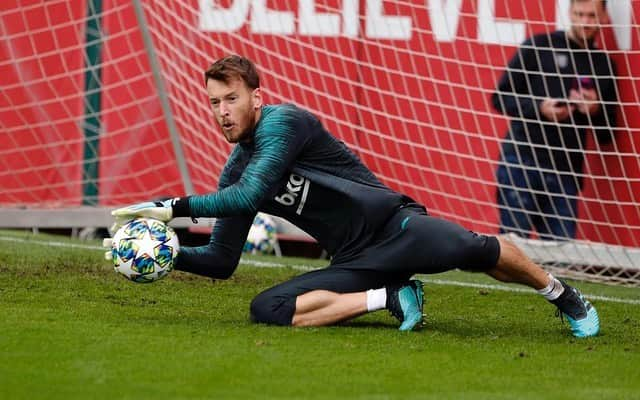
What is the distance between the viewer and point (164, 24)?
9.73 meters

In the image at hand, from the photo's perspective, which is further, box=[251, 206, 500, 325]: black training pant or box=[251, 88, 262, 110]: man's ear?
box=[251, 88, 262, 110]: man's ear

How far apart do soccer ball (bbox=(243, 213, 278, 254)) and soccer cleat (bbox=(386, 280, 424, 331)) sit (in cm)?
409

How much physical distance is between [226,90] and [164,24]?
14.7 feet

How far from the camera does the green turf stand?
4129 mm

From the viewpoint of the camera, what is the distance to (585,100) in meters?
8.33

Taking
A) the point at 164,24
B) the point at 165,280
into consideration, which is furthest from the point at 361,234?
the point at 164,24

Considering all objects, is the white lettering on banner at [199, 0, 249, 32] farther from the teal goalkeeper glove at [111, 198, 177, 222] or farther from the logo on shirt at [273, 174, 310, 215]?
the teal goalkeeper glove at [111, 198, 177, 222]

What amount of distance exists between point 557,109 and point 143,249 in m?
3.95

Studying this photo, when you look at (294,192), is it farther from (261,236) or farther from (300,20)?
(300,20)

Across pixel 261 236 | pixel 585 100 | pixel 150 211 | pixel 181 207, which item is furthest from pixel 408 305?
pixel 261 236

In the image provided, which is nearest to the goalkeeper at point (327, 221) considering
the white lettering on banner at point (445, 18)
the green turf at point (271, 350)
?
the green turf at point (271, 350)

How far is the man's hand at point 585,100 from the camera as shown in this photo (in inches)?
327

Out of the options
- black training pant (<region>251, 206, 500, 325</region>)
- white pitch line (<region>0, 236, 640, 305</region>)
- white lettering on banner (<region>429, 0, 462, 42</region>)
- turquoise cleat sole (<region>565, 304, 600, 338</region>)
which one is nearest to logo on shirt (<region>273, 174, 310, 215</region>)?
black training pant (<region>251, 206, 500, 325</region>)

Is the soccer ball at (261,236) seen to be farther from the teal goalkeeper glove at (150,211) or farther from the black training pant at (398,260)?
the teal goalkeeper glove at (150,211)
